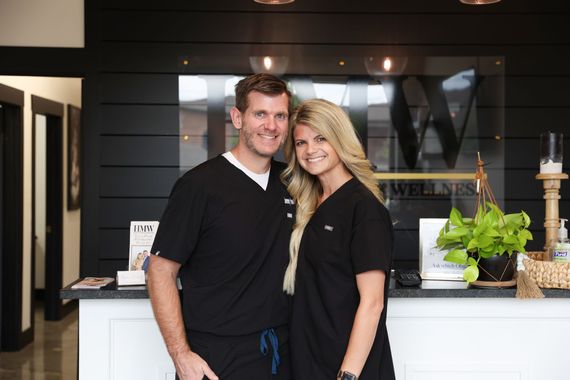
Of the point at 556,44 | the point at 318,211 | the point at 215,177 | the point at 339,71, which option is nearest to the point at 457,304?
the point at 318,211

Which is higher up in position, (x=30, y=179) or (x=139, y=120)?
(x=139, y=120)

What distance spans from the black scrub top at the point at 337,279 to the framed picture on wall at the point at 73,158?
5.86 meters

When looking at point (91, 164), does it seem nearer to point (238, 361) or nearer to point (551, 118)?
point (238, 361)

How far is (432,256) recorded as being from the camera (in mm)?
2893

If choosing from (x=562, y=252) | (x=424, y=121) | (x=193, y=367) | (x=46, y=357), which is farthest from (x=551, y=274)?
(x=46, y=357)

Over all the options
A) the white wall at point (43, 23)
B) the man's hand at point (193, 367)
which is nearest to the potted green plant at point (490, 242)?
the man's hand at point (193, 367)

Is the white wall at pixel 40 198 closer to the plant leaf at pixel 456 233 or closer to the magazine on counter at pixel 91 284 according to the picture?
the magazine on counter at pixel 91 284

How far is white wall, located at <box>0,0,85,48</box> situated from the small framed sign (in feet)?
9.48

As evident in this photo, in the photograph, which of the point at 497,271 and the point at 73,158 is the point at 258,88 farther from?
the point at 73,158

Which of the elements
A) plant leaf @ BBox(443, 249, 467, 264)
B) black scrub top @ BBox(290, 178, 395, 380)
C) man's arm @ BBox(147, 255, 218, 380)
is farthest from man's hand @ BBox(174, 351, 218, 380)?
plant leaf @ BBox(443, 249, 467, 264)

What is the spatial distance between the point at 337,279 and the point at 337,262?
5 centimetres

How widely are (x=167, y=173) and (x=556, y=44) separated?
2754 mm

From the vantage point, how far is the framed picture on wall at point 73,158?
771cm

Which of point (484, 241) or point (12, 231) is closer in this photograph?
point (484, 241)
